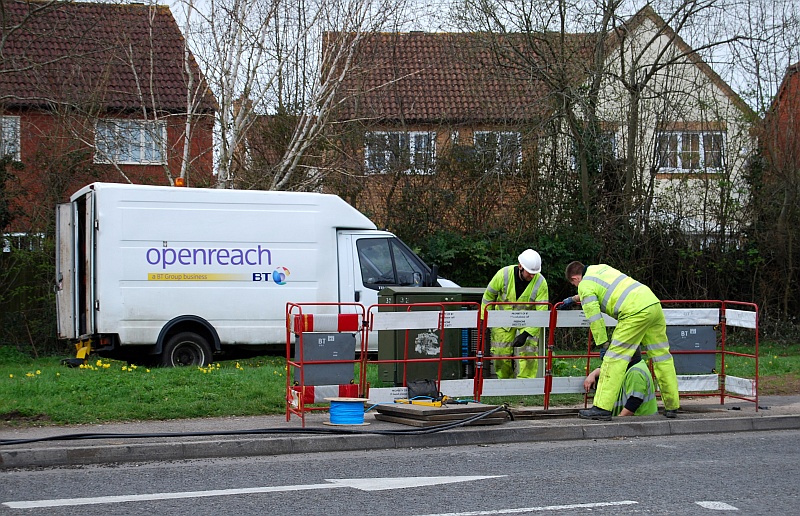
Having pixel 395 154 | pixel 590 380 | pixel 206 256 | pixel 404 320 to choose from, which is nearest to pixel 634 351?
pixel 590 380

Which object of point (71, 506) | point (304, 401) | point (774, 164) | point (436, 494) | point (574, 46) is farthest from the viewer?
point (774, 164)

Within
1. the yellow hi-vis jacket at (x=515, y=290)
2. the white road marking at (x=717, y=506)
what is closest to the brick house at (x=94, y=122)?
the yellow hi-vis jacket at (x=515, y=290)

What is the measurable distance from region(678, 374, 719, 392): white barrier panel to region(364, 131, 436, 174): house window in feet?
32.1

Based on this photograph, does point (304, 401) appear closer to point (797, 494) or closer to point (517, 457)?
point (517, 457)

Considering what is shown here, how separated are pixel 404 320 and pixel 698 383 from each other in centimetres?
382

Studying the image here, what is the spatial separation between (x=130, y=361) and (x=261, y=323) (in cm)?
206

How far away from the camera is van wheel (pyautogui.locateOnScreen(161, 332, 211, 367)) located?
1402cm

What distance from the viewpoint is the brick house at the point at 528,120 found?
19.5 meters

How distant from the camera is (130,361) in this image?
1438cm

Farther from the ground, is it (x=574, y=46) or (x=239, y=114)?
(x=574, y=46)

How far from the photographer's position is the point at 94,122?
19.0 metres

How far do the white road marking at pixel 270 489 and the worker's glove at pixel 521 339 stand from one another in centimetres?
369

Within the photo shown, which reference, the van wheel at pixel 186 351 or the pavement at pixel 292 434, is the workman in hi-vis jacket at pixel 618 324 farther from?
the van wheel at pixel 186 351

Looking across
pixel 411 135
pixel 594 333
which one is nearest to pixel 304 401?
pixel 594 333
